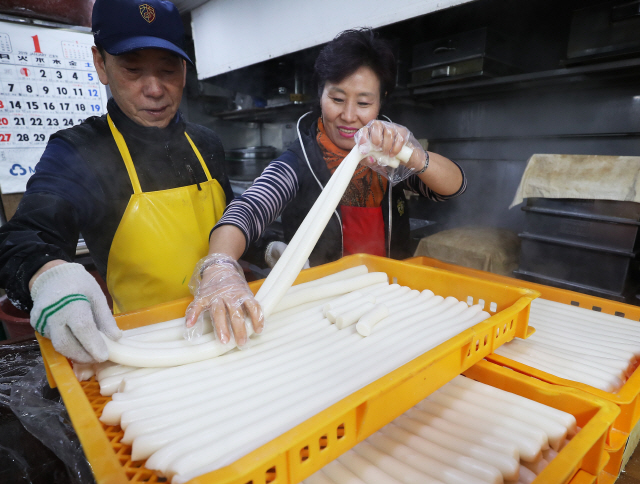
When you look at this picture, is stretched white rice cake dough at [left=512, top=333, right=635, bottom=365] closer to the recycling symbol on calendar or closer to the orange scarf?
the orange scarf

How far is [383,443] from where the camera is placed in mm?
677

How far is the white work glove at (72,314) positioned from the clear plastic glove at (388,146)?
777 mm

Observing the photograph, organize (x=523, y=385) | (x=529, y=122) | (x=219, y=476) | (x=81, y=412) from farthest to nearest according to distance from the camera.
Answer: (x=529, y=122), (x=523, y=385), (x=81, y=412), (x=219, y=476)

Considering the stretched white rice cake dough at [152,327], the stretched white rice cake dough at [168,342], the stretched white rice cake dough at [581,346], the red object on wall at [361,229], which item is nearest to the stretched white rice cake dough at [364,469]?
the stretched white rice cake dough at [168,342]

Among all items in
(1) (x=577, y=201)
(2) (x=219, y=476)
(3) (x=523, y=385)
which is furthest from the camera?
(1) (x=577, y=201)

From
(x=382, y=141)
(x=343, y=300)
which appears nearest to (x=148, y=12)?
(x=382, y=141)

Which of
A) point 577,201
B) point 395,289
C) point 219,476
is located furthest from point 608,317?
point 219,476

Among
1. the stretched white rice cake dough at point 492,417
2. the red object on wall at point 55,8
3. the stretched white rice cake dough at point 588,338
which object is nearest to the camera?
→ the stretched white rice cake dough at point 492,417

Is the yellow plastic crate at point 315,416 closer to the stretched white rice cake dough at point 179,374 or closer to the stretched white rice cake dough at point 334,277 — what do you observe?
the stretched white rice cake dough at point 179,374

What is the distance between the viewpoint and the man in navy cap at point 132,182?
1.03m

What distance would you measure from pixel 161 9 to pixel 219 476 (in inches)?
53.2

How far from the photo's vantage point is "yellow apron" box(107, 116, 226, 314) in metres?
1.30

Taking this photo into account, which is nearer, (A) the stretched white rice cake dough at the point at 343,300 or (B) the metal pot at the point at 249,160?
(A) the stretched white rice cake dough at the point at 343,300

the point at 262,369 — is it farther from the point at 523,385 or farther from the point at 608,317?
the point at 608,317
